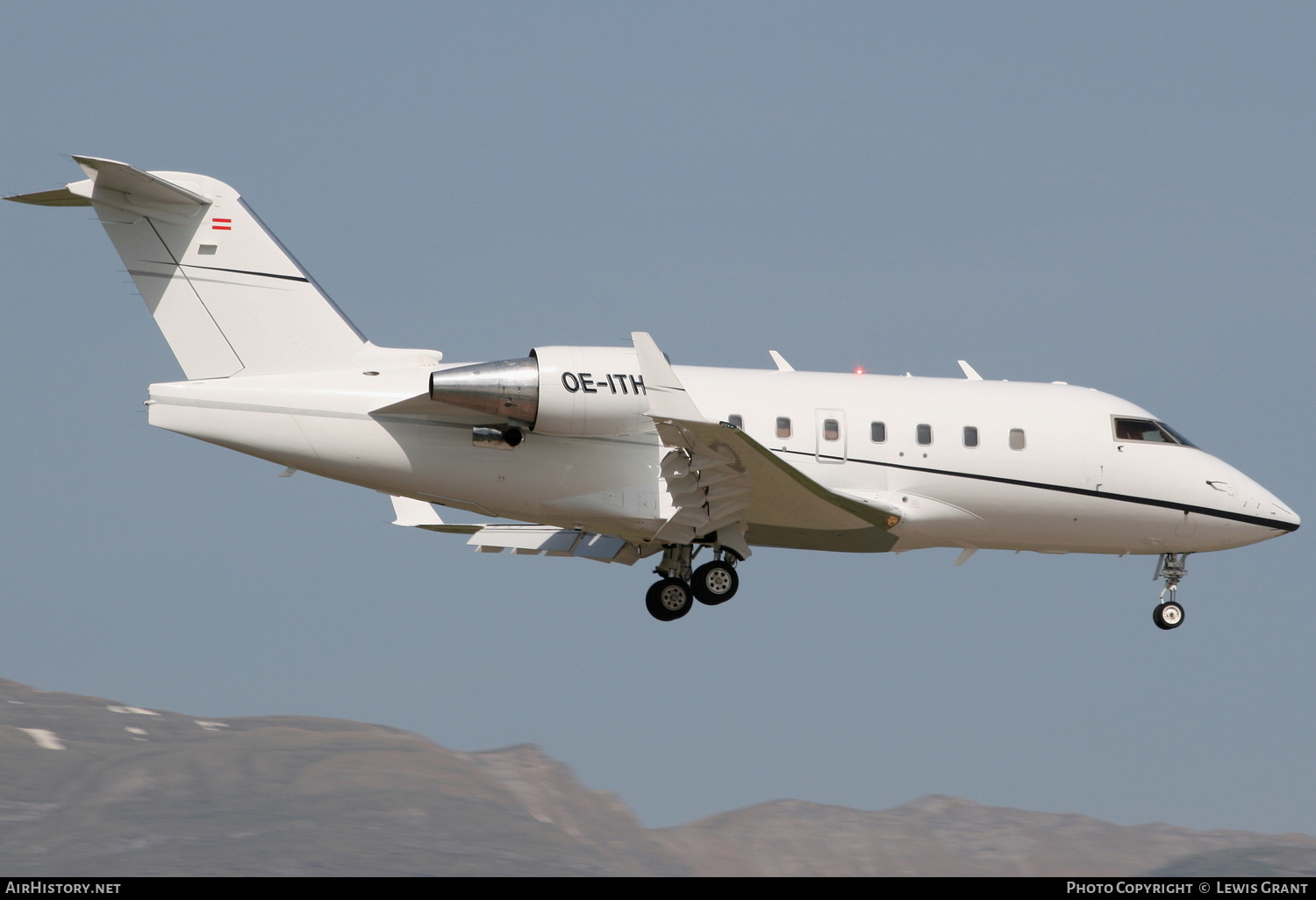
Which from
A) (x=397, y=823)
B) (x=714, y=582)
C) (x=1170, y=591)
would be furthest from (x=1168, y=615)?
(x=397, y=823)

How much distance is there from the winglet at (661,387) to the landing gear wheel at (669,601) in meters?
3.79

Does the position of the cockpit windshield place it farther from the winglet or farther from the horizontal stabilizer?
the horizontal stabilizer

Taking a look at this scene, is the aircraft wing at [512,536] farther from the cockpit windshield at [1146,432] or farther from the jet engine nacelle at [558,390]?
the cockpit windshield at [1146,432]

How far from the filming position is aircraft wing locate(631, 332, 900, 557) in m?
17.5

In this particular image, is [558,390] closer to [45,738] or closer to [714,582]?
[714,582]

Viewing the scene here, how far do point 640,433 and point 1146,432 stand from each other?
7.92 m

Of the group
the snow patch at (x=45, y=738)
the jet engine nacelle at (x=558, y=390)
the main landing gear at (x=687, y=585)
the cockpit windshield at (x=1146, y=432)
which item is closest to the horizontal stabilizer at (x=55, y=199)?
the jet engine nacelle at (x=558, y=390)

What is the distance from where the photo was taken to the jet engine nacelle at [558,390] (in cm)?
1877

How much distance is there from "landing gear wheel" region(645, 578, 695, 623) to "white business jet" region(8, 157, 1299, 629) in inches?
1.0

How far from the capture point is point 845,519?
20.3m

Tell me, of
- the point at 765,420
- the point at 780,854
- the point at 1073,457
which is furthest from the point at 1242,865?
the point at 765,420

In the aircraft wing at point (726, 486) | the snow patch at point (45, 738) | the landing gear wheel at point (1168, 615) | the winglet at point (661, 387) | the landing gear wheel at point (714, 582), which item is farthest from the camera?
the snow patch at point (45, 738)

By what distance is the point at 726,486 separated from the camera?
64.2 ft

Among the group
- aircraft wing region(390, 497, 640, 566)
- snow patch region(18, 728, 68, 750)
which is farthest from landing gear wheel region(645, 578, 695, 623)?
snow patch region(18, 728, 68, 750)
